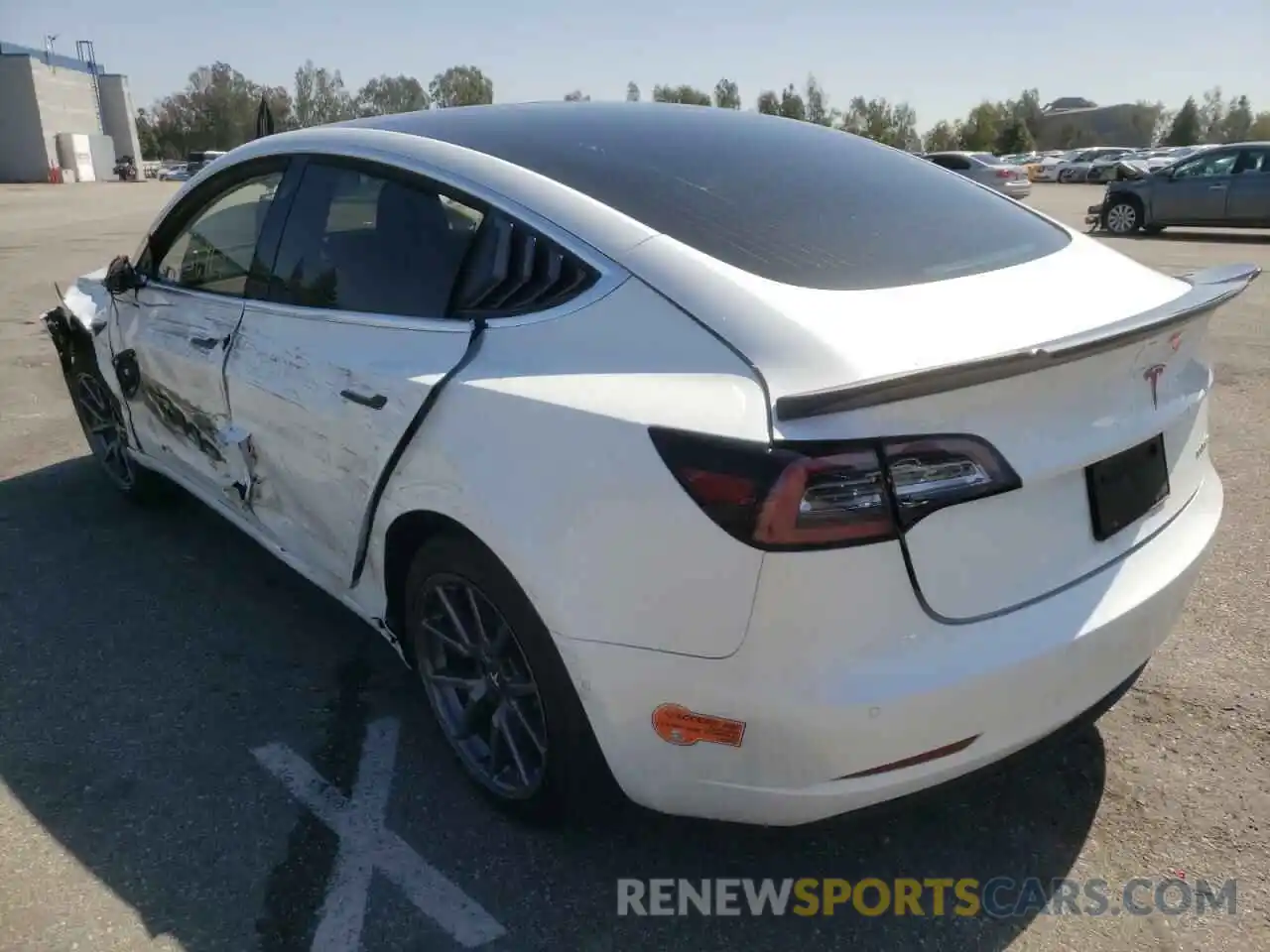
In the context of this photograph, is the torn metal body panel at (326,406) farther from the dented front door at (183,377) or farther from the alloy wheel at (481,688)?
the alloy wheel at (481,688)

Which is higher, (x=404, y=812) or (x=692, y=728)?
(x=692, y=728)

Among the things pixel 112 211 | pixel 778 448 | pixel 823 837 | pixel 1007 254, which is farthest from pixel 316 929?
pixel 112 211

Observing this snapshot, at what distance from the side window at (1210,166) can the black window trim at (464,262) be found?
57.7ft

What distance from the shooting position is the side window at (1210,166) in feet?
55.3

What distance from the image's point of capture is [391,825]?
2.65 m

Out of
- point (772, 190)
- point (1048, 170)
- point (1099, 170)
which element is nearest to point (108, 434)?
point (772, 190)

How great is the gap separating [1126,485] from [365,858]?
1.96 m

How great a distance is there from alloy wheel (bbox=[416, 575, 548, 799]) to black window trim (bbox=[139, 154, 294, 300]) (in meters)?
1.40

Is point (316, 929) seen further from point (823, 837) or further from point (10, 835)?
point (823, 837)

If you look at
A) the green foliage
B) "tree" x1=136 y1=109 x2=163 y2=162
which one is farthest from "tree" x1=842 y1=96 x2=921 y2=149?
"tree" x1=136 y1=109 x2=163 y2=162

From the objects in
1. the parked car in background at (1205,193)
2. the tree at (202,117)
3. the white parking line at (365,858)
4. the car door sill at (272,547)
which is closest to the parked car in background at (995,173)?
the parked car in background at (1205,193)

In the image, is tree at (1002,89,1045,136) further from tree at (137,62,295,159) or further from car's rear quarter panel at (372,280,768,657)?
car's rear quarter panel at (372,280,768,657)

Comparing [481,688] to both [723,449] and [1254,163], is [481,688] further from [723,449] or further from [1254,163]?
[1254,163]

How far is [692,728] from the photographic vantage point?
6.64 feet
